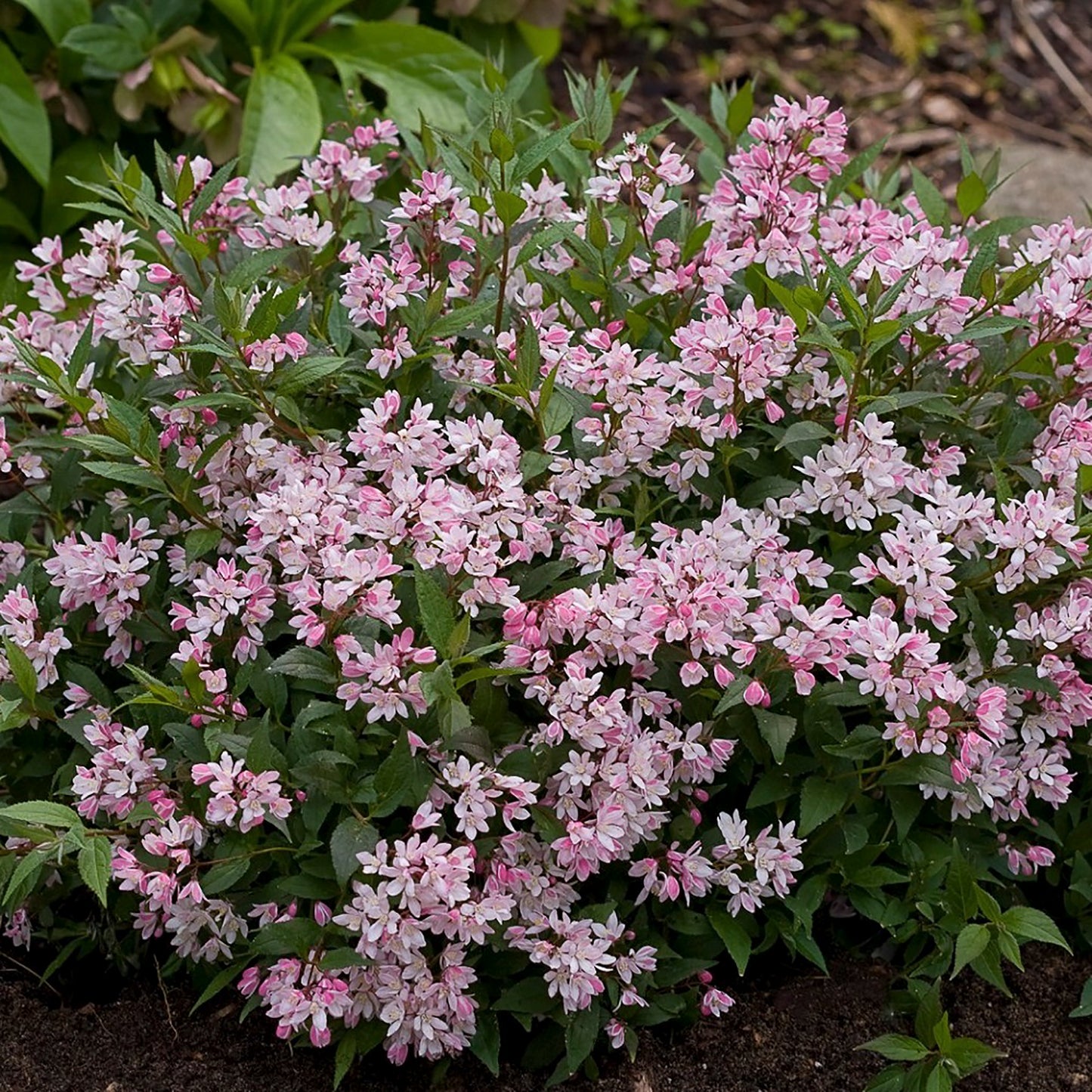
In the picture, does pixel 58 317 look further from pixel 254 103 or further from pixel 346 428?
pixel 254 103

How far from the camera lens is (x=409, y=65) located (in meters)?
4.27

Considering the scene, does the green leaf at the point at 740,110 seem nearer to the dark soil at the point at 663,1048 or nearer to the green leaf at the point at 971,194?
the green leaf at the point at 971,194

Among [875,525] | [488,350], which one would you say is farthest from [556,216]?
[875,525]

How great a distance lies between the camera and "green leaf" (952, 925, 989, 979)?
208 centimetres

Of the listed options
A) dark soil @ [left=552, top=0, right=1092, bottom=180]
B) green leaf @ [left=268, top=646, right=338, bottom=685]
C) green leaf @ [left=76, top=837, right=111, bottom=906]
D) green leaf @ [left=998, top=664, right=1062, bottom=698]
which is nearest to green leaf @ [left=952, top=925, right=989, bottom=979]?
green leaf @ [left=998, top=664, right=1062, bottom=698]

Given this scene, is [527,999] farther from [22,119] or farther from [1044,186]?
[1044,186]

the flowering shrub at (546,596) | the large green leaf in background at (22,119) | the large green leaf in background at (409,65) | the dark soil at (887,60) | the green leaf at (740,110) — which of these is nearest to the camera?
the flowering shrub at (546,596)

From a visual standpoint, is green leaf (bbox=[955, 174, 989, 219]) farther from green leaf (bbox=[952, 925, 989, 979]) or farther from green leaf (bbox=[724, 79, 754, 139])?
green leaf (bbox=[952, 925, 989, 979])

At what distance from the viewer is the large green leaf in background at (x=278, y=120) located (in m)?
4.00

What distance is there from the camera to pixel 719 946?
2309mm

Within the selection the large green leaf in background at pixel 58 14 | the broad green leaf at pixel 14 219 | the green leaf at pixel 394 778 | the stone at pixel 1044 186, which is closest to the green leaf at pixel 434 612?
the green leaf at pixel 394 778

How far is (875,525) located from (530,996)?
0.89 m

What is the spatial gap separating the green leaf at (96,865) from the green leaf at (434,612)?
531mm

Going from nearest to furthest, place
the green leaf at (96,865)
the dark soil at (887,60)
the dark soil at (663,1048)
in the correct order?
1. the green leaf at (96,865)
2. the dark soil at (663,1048)
3. the dark soil at (887,60)
